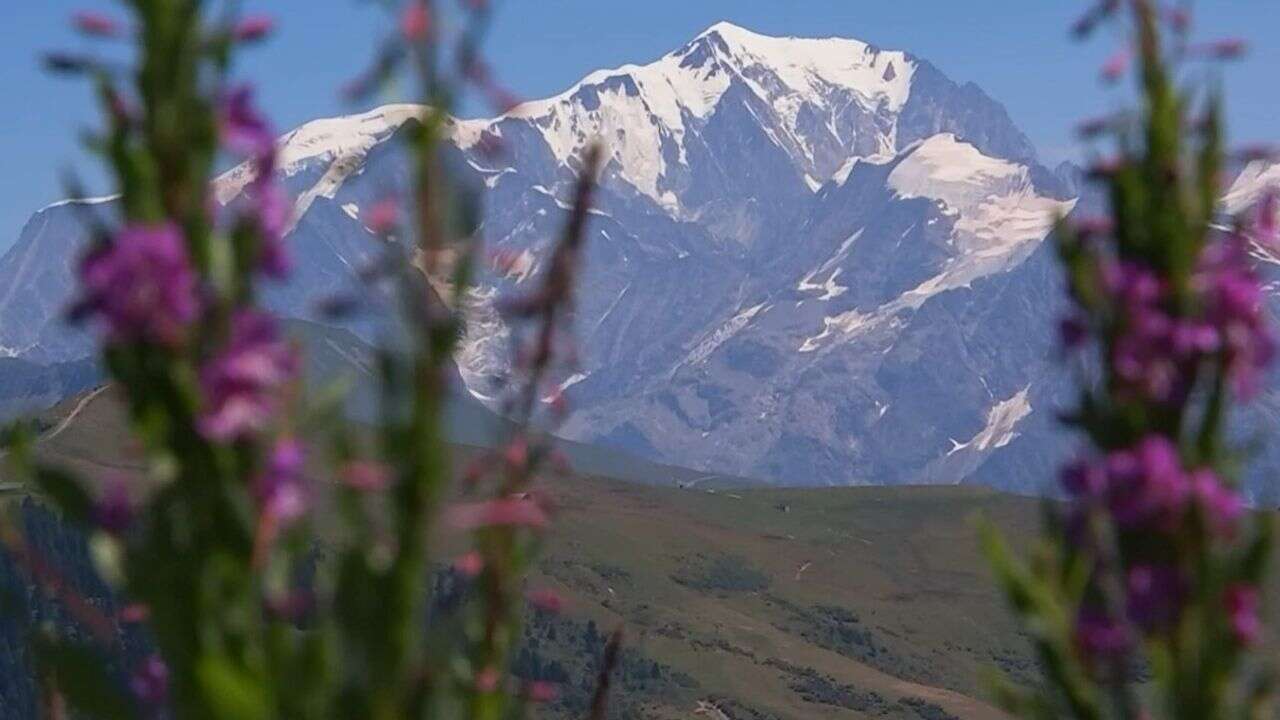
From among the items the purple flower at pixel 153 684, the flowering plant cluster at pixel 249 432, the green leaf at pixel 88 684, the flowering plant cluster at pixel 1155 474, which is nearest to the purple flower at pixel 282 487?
the flowering plant cluster at pixel 249 432

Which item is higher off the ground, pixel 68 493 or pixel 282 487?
pixel 282 487

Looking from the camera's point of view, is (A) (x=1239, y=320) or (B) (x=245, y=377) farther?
(A) (x=1239, y=320)

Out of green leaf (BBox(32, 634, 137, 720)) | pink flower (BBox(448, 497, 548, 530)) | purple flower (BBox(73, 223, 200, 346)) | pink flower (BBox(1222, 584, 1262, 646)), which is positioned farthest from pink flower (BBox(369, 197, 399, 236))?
pink flower (BBox(1222, 584, 1262, 646))

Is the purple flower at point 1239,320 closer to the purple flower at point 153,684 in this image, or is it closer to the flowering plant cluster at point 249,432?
the flowering plant cluster at point 249,432

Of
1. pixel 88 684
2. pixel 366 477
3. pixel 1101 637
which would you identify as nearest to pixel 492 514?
pixel 366 477

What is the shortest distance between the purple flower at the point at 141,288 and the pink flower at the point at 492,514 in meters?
0.94

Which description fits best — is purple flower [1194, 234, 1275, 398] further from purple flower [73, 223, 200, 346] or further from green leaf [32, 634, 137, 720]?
green leaf [32, 634, 137, 720]

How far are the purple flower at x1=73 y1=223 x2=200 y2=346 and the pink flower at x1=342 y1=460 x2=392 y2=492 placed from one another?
599 millimetres

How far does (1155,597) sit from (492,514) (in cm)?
258

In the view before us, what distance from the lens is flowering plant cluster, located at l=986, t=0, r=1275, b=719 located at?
22.8ft

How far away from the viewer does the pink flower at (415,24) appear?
5.71 meters

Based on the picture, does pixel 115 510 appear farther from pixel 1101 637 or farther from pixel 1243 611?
pixel 1243 611

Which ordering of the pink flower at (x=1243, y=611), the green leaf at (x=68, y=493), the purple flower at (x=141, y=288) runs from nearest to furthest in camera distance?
the purple flower at (x=141, y=288) < the green leaf at (x=68, y=493) < the pink flower at (x=1243, y=611)

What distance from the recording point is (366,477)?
557 centimetres
